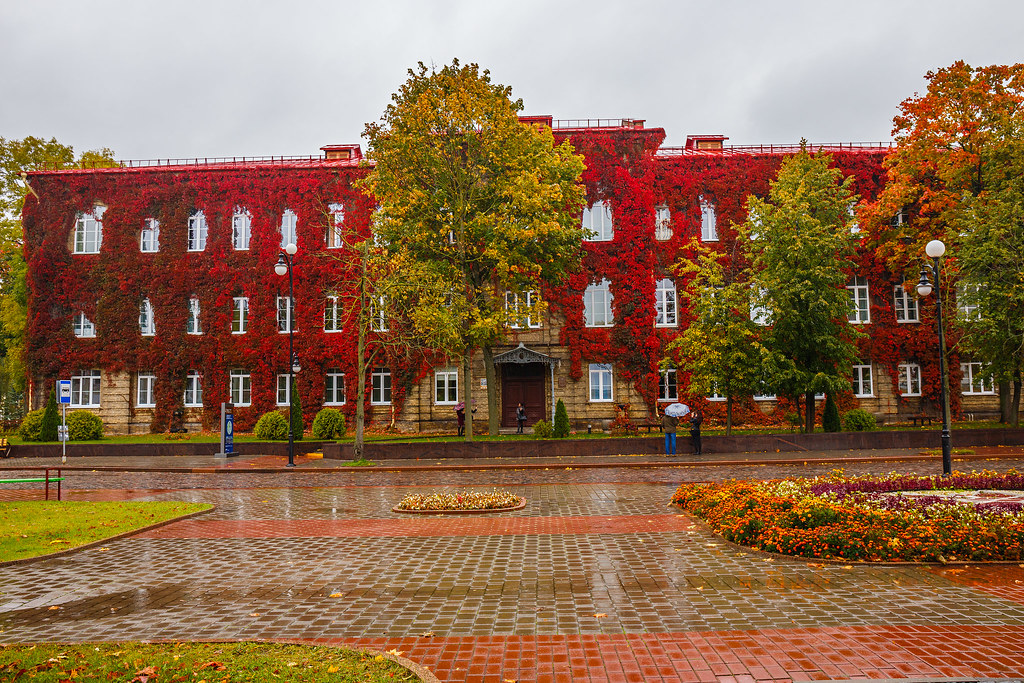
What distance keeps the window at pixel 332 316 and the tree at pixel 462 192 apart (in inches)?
368

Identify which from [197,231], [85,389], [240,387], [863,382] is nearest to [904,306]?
[863,382]

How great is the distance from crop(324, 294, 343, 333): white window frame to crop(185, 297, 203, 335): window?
660 centimetres

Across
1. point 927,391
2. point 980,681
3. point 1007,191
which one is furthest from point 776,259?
point 980,681

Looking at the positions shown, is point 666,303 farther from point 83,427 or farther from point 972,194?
point 83,427

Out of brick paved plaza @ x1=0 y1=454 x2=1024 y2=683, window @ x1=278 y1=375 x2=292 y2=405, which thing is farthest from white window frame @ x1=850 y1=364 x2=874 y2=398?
window @ x1=278 y1=375 x2=292 y2=405

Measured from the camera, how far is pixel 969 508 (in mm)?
9484

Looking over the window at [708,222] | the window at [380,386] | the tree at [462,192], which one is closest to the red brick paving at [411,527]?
the tree at [462,192]

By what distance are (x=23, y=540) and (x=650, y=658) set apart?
374 inches

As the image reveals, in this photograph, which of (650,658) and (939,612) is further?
(939,612)

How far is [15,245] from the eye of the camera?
1610 inches

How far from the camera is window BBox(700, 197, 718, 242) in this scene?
35031 mm

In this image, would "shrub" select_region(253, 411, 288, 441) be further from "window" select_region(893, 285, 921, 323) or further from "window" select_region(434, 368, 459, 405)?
"window" select_region(893, 285, 921, 323)

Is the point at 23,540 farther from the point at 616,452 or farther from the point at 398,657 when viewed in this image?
the point at 616,452

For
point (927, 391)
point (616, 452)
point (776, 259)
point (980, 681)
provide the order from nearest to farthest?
point (980, 681)
point (616, 452)
point (776, 259)
point (927, 391)
